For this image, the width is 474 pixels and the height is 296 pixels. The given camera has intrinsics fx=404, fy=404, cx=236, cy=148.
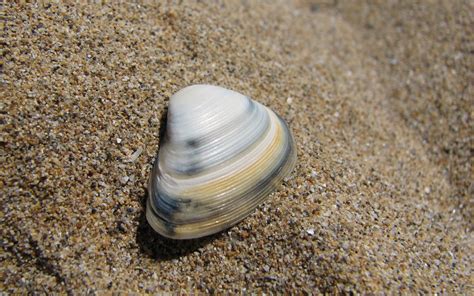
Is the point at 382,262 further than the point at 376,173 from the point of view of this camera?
No

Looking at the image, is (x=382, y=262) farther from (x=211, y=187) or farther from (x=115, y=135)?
(x=115, y=135)

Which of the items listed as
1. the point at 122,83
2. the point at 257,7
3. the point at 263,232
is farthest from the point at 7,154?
the point at 257,7

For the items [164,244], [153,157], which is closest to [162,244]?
[164,244]

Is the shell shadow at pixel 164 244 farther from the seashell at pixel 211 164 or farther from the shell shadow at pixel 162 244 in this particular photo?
the seashell at pixel 211 164

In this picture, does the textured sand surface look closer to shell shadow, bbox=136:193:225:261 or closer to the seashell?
shell shadow, bbox=136:193:225:261

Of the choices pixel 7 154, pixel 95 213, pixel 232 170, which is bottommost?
pixel 95 213

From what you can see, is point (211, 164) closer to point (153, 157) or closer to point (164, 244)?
point (153, 157)
